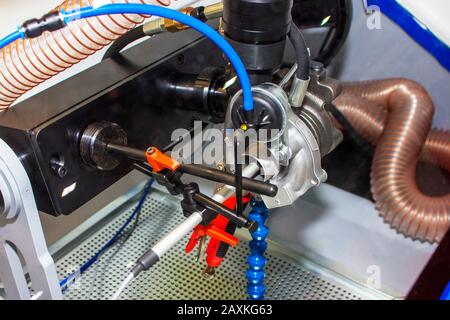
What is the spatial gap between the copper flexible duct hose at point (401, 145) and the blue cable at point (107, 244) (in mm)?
531

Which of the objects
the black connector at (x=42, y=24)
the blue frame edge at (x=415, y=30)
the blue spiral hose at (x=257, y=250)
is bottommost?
the blue spiral hose at (x=257, y=250)

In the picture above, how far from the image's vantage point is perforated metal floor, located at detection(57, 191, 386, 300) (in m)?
0.86

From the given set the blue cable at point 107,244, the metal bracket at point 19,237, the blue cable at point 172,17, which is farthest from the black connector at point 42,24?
the blue cable at point 107,244

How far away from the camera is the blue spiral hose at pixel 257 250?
0.69 metres

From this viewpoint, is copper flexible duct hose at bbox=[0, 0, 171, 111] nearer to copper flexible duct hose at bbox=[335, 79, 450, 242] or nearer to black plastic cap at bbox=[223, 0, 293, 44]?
black plastic cap at bbox=[223, 0, 293, 44]

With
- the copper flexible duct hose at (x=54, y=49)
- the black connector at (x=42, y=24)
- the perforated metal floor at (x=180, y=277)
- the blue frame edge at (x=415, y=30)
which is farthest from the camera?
the blue frame edge at (x=415, y=30)

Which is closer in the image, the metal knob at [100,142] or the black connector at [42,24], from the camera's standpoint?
the black connector at [42,24]

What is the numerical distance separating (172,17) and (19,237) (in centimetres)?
37

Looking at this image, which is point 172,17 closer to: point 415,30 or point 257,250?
point 257,250

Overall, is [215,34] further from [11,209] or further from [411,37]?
[411,37]

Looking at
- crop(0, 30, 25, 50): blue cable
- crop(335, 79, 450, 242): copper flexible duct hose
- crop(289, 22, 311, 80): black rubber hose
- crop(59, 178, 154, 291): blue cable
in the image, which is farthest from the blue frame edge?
crop(0, 30, 25, 50): blue cable

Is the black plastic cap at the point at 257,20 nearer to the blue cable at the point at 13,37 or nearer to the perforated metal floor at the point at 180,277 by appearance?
the blue cable at the point at 13,37

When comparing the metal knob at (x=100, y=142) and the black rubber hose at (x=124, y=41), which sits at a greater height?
the black rubber hose at (x=124, y=41)

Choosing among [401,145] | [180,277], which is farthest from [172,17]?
[401,145]
